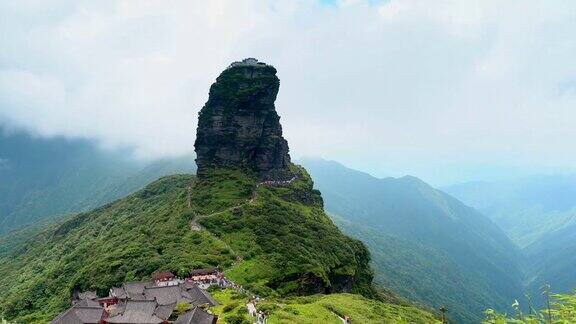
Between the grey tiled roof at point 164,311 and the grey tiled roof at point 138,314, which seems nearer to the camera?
the grey tiled roof at point 138,314

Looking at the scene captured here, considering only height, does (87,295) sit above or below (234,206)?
below

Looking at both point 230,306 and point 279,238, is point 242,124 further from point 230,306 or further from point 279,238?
point 230,306

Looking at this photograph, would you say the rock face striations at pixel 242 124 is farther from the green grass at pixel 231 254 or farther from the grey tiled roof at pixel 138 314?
the grey tiled roof at pixel 138 314

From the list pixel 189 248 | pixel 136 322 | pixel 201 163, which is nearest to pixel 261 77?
pixel 201 163

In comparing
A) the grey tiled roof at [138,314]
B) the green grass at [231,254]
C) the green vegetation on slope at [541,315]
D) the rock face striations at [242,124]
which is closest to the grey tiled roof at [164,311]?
the grey tiled roof at [138,314]

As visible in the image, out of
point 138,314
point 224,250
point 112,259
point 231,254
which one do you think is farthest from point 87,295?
point 138,314
